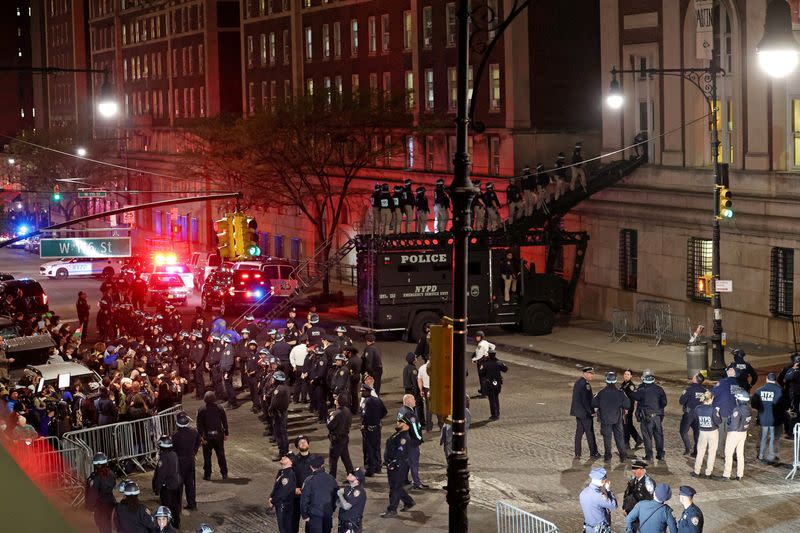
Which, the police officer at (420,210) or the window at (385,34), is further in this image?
the window at (385,34)

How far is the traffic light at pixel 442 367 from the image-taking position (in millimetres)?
11195

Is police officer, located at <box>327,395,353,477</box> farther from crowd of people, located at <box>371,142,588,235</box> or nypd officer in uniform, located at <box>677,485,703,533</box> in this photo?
crowd of people, located at <box>371,142,588,235</box>

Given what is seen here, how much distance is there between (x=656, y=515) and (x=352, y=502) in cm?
367

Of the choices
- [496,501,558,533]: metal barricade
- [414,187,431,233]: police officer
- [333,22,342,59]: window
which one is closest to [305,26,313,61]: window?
[333,22,342,59]: window

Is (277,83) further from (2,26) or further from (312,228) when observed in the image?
(2,26)

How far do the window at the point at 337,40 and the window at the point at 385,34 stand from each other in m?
4.58

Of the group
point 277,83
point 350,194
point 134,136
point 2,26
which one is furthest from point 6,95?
point 350,194

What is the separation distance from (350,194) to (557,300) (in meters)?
19.6

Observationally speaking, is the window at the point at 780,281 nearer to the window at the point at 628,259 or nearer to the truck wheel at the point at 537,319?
the truck wheel at the point at 537,319

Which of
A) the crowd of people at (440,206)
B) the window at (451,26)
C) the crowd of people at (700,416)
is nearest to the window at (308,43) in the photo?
the window at (451,26)

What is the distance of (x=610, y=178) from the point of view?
41.6 metres

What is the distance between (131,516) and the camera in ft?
44.5

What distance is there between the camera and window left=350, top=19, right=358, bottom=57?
62281mm

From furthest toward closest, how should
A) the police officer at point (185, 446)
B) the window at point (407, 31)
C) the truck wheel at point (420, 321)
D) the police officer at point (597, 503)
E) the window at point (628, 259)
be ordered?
the window at point (407, 31) < the window at point (628, 259) < the truck wheel at point (420, 321) < the police officer at point (185, 446) < the police officer at point (597, 503)
